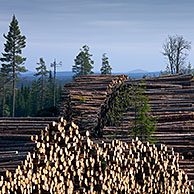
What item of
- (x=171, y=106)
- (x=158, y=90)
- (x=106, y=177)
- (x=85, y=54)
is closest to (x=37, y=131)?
(x=106, y=177)

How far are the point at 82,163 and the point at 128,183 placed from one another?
1.78m

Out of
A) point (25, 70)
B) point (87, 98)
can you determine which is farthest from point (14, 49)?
point (87, 98)

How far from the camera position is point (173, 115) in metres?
15.8

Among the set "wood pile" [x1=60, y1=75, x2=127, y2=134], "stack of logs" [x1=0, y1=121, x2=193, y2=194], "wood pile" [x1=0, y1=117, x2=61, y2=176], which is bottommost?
"stack of logs" [x1=0, y1=121, x2=193, y2=194]

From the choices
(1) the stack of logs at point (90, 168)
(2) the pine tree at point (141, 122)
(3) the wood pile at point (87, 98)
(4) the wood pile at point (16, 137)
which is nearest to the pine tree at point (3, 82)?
(3) the wood pile at point (87, 98)

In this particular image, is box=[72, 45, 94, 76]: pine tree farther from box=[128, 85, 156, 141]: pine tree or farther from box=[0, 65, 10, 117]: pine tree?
box=[128, 85, 156, 141]: pine tree

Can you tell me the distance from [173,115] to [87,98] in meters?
5.47

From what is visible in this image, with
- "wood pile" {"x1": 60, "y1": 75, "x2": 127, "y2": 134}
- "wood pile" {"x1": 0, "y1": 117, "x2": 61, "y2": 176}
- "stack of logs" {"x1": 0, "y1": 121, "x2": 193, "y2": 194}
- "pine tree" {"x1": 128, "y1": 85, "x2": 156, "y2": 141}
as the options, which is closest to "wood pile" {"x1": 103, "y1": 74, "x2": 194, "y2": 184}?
"pine tree" {"x1": 128, "y1": 85, "x2": 156, "y2": 141}

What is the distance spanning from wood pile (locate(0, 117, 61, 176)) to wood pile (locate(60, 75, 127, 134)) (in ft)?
→ 24.9

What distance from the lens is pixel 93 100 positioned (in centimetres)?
1953

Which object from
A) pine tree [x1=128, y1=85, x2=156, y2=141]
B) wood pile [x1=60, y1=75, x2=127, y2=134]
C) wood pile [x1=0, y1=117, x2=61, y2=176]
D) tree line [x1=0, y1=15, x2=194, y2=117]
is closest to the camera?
wood pile [x1=0, y1=117, x2=61, y2=176]

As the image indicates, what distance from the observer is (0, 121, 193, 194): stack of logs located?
9250 mm

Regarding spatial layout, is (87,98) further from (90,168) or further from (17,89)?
(17,89)

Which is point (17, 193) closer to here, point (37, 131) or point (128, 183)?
point (37, 131)
